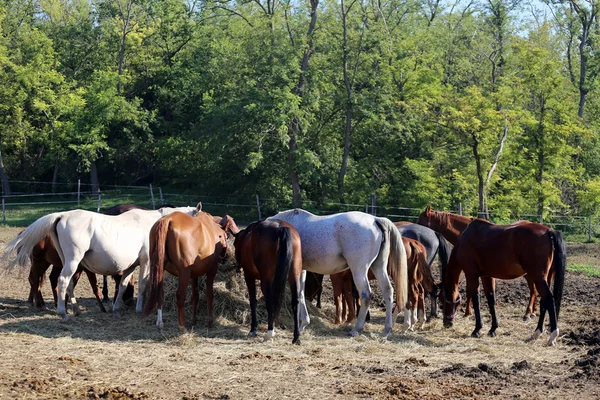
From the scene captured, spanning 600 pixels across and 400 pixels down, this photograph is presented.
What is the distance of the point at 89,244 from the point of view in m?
10.1

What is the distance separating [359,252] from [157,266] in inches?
108

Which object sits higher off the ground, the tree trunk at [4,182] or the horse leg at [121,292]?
the tree trunk at [4,182]

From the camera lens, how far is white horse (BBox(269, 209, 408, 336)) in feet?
32.2

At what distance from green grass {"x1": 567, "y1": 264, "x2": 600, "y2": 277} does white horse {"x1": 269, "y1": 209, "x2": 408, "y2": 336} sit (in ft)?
27.6

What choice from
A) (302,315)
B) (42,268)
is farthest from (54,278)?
(302,315)

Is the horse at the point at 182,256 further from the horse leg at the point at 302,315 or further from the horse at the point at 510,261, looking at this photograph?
the horse at the point at 510,261

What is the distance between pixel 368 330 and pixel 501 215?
1602 cm

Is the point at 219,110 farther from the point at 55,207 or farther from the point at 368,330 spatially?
the point at 368,330

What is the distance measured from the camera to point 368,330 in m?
10.4

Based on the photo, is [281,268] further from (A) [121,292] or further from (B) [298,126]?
→ (B) [298,126]

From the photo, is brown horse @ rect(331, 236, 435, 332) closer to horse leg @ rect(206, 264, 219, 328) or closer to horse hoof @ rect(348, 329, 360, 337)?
horse hoof @ rect(348, 329, 360, 337)

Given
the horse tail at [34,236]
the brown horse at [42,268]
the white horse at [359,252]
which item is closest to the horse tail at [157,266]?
the horse tail at [34,236]

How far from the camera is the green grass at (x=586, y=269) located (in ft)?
54.5

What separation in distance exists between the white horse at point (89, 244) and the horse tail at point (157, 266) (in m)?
1.16
